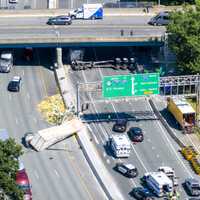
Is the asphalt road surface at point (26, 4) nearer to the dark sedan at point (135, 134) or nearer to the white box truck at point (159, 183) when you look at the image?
the dark sedan at point (135, 134)

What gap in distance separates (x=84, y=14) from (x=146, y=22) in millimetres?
10988

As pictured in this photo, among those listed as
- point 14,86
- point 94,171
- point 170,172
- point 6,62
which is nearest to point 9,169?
point 94,171

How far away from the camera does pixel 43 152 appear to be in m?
130

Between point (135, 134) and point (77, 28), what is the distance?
95.7 feet

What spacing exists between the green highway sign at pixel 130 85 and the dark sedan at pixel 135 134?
17.7ft

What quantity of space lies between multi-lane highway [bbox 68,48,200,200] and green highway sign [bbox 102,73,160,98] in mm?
4874

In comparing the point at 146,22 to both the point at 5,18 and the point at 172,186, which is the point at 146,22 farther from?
the point at 172,186

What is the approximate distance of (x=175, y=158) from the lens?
Result: 425 ft

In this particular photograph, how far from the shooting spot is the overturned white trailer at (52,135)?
428 feet

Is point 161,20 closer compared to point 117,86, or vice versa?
point 117,86

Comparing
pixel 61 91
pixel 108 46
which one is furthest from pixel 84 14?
pixel 61 91

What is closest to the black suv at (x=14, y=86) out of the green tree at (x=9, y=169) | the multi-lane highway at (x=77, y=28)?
the multi-lane highway at (x=77, y=28)

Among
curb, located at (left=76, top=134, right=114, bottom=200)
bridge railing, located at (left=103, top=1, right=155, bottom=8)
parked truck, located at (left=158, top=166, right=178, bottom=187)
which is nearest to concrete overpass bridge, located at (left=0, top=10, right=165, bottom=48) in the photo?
bridge railing, located at (left=103, top=1, right=155, bottom=8)

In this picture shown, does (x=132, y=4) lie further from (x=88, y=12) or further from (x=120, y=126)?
(x=120, y=126)
